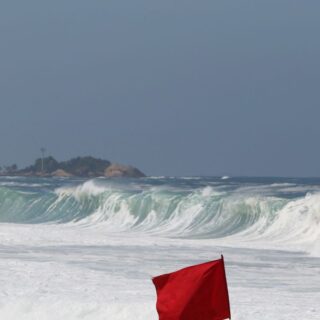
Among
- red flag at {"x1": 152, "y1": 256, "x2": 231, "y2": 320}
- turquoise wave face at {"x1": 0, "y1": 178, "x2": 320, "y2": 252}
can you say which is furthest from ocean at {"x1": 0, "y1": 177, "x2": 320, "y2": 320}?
red flag at {"x1": 152, "y1": 256, "x2": 231, "y2": 320}

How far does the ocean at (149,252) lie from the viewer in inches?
604

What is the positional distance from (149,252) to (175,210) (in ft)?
56.0

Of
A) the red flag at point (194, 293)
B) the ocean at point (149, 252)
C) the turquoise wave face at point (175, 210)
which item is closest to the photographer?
the red flag at point (194, 293)

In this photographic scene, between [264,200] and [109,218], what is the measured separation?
8.61m

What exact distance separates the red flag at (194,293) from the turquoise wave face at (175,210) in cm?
2079

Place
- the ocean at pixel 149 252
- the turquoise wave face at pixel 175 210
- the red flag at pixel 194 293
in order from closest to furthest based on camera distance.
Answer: the red flag at pixel 194 293 → the ocean at pixel 149 252 → the turquoise wave face at pixel 175 210

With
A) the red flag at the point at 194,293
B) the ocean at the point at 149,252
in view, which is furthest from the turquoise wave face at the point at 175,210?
the red flag at the point at 194,293

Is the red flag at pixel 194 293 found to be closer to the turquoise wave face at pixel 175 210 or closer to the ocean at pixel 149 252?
the ocean at pixel 149 252

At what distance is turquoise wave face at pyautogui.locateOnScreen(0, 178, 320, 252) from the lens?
34469mm

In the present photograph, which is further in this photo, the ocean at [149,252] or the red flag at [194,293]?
the ocean at [149,252]

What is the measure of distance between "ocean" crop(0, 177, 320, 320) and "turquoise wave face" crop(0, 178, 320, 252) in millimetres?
67

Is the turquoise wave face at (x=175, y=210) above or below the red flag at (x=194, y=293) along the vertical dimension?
above

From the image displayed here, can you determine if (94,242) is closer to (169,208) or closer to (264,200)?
(264,200)

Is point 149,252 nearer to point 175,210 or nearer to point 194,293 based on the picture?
point 194,293
